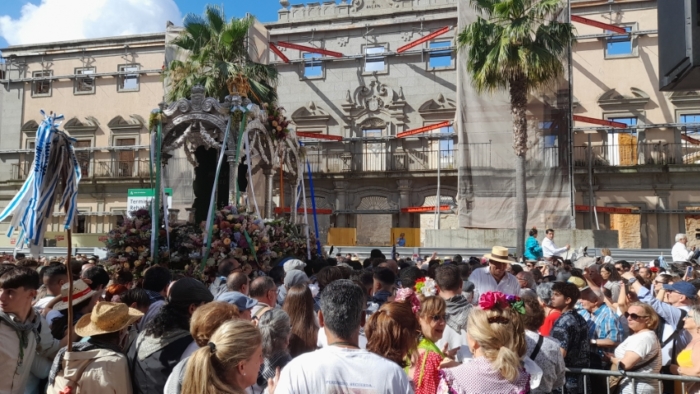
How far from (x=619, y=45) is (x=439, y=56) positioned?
803 centimetres

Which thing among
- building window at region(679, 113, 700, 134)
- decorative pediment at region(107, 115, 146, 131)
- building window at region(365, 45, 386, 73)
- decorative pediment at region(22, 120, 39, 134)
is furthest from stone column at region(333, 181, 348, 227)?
decorative pediment at region(22, 120, 39, 134)

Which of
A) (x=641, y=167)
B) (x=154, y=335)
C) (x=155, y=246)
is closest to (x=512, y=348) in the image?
(x=154, y=335)

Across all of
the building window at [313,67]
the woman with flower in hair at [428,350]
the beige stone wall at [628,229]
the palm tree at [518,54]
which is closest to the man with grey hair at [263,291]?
the woman with flower in hair at [428,350]

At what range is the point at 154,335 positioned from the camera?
3600 mm

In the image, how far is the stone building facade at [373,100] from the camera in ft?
93.1

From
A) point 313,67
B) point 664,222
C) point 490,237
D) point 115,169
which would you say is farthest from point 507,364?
point 115,169

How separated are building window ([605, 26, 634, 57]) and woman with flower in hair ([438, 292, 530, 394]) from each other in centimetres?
2633

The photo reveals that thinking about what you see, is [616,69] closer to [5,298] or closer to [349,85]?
[349,85]

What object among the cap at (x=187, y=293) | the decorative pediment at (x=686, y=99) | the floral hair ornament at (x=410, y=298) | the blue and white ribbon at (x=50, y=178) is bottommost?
the floral hair ornament at (x=410, y=298)

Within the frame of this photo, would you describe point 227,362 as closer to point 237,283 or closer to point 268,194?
point 237,283

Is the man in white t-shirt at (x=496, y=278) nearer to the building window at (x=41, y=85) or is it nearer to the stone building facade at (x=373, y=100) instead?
the stone building facade at (x=373, y=100)

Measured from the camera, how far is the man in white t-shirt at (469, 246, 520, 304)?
688 cm

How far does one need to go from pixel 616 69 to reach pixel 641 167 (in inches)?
184

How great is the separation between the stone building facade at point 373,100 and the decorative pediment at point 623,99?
266 inches
